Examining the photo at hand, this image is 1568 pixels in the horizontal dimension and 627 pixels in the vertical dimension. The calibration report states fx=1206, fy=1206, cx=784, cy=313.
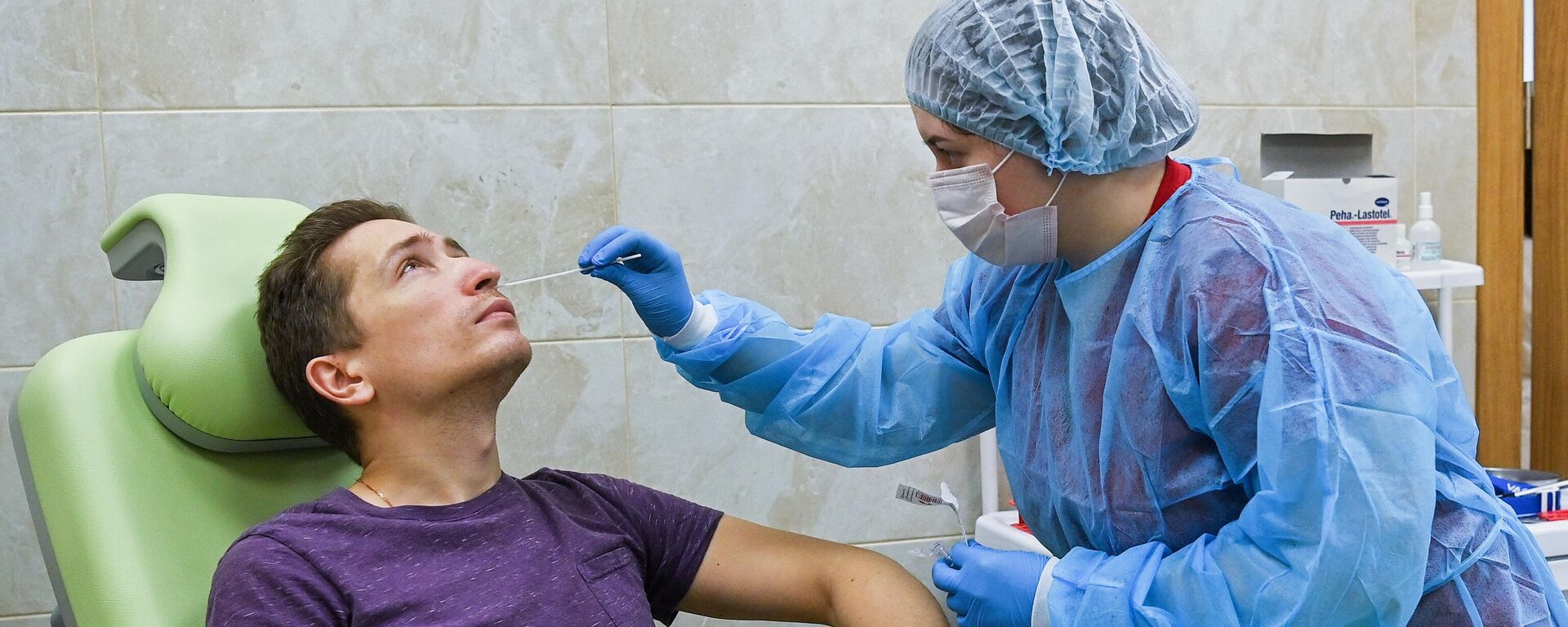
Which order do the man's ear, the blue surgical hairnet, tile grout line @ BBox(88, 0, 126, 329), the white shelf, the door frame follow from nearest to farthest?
the blue surgical hairnet < the man's ear < tile grout line @ BBox(88, 0, 126, 329) < the white shelf < the door frame

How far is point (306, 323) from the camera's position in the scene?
1.37 metres

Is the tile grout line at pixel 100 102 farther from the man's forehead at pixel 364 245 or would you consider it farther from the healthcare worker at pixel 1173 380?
the healthcare worker at pixel 1173 380

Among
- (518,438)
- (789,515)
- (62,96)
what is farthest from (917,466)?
(62,96)

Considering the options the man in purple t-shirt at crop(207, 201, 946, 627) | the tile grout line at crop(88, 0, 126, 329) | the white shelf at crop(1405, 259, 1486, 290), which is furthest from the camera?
the white shelf at crop(1405, 259, 1486, 290)

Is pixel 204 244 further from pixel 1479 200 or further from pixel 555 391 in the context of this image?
pixel 1479 200

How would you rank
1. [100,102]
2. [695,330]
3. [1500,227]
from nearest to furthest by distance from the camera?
[695,330], [100,102], [1500,227]

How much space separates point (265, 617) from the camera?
1.14m

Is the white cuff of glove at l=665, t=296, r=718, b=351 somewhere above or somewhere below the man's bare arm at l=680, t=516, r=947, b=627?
above

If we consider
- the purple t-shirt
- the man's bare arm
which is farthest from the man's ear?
the man's bare arm

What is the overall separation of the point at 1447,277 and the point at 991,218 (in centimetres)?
144

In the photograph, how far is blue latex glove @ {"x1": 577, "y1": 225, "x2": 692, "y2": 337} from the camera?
138cm

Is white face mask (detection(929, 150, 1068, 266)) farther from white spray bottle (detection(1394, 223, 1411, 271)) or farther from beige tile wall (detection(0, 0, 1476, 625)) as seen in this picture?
white spray bottle (detection(1394, 223, 1411, 271))

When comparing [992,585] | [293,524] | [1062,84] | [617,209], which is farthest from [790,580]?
[617,209]

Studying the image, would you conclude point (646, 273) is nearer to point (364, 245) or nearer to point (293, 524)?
point (364, 245)
